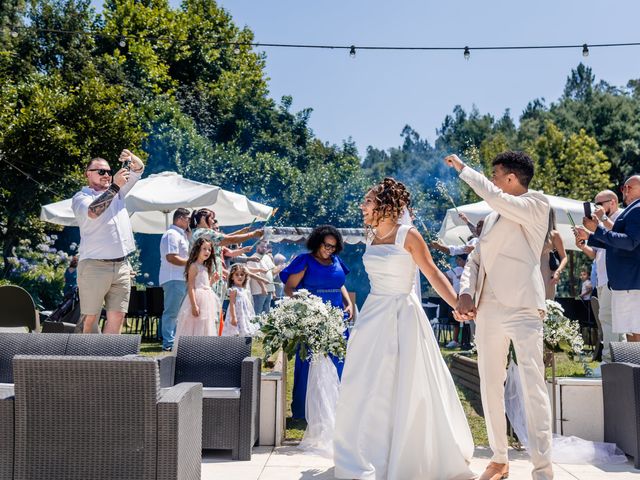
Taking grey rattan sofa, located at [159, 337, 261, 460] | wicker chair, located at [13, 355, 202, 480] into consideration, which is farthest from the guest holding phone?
wicker chair, located at [13, 355, 202, 480]

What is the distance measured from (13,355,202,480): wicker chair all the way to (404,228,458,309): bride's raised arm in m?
2.11

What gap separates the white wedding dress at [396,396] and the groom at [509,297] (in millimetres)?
300

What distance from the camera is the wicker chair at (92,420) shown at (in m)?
3.86

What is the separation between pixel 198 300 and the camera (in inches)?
324

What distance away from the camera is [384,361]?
17.1ft

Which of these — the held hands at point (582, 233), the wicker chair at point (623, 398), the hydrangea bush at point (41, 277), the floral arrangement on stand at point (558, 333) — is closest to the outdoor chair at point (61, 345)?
the floral arrangement on stand at point (558, 333)

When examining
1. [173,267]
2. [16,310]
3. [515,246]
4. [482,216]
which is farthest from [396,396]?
[482,216]

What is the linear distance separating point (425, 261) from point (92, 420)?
8.17 feet

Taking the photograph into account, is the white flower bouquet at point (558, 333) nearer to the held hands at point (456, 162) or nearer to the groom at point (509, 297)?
the groom at point (509, 297)

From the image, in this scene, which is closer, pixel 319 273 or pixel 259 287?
pixel 319 273

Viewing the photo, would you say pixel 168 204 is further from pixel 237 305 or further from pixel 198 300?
pixel 198 300

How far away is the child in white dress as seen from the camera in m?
10.5

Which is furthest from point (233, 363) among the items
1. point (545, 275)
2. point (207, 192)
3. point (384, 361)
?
point (207, 192)

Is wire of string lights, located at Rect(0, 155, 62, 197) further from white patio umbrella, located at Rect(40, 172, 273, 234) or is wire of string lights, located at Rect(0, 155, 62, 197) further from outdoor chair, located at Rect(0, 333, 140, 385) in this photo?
outdoor chair, located at Rect(0, 333, 140, 385)
